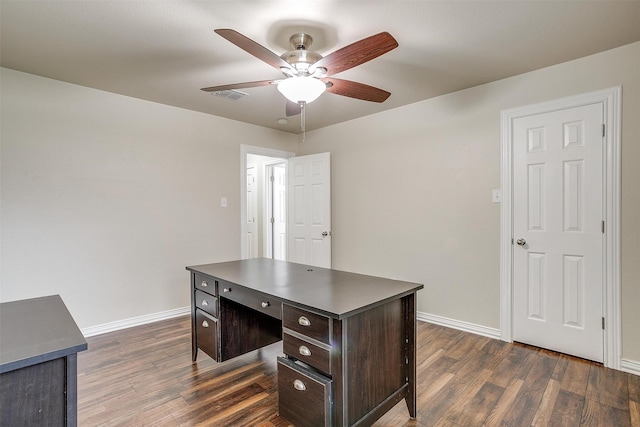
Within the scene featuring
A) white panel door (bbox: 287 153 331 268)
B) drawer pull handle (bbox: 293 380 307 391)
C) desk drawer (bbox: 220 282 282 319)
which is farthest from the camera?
white panel door (bbox: 287 153 331 268)

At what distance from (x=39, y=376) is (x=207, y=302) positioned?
1.38 m

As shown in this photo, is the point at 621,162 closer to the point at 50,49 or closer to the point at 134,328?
the point at 50,49

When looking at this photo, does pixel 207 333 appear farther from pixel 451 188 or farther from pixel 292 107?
pixel 451 188

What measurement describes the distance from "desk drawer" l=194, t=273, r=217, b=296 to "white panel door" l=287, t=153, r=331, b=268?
6.79 feet

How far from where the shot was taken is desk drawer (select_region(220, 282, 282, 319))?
5.74ft

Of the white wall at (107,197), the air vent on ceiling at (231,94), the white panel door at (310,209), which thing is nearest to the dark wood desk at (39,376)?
the white wall at (107,197)

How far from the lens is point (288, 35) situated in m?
2.07

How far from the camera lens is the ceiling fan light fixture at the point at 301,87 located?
Result: 6.15 feet

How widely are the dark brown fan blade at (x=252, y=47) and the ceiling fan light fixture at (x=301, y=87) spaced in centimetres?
11

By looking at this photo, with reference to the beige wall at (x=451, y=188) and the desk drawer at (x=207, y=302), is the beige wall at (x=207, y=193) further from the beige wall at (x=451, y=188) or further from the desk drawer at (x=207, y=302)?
the desk drawer at (x=207, y=302)

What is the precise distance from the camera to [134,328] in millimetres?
3201

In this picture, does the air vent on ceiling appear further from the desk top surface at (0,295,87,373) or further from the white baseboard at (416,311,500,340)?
the white baseboard at (416,311,500,340)

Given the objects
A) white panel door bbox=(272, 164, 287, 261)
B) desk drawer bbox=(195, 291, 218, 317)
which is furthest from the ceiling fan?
white panel door bbox=(272, 164, 287, 261)

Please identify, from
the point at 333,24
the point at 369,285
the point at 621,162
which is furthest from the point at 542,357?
the point at 333,24
